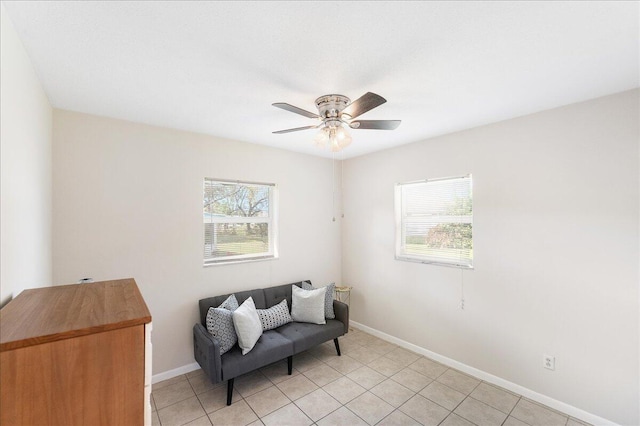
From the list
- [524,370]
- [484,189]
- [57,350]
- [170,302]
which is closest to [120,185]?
[170,302]

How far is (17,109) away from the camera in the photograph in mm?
1424

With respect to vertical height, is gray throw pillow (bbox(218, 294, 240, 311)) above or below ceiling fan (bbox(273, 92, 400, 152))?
below

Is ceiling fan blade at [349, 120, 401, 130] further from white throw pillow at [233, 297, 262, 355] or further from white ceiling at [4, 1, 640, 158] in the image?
white throw pillow at [233, 297, 262, 355]

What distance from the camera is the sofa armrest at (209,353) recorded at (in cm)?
237

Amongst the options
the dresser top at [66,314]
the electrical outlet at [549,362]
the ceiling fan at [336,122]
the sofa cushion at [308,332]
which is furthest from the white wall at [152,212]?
the electrical outlet at [549,362]

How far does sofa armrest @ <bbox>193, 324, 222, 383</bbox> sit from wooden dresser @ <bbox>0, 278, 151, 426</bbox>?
147 centimetres

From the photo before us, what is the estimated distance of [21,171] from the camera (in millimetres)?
1512

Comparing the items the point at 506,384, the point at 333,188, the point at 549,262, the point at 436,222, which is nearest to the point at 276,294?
the point at 333,188

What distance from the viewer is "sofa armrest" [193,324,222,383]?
237 centimetres

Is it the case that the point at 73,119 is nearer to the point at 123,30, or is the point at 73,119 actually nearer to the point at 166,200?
the point at 166,200

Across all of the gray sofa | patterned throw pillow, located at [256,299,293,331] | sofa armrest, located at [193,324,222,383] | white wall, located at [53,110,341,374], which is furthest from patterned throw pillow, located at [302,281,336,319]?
sofa armrest, located at [193,324,222,383]

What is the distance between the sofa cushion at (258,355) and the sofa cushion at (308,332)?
86mm

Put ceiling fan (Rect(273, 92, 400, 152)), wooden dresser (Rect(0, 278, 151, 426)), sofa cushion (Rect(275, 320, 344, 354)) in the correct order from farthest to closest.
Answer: sofa cushion (Rect(275, 320, 344, 354)), ceiling fan (Rect(273, 92, 400, 152)), wooden dresser (Rect(0, 278, 151, 426))

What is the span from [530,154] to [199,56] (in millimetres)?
2781
